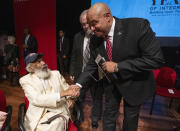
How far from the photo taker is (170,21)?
304 centimetres

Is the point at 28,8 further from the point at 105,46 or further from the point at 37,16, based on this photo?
the point at 105,46

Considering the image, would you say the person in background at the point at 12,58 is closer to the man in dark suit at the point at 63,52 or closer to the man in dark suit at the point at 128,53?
the man in dark suit at the point at 63,52

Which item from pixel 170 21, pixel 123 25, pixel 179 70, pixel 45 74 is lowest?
pixel 179 70

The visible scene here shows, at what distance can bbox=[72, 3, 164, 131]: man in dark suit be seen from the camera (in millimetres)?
1154

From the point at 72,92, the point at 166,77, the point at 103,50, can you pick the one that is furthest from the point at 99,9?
the point at 166,77

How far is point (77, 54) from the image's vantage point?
224 cm

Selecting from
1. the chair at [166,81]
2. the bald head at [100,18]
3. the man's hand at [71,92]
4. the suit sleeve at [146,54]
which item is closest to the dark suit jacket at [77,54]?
the man's hand at [71,92]

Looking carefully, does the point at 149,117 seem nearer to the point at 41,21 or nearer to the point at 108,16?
the point at 108,16

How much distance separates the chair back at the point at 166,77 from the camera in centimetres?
270

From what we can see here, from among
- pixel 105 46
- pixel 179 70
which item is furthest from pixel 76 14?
pixel 105 46

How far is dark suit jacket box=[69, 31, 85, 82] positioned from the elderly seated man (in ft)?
1.63

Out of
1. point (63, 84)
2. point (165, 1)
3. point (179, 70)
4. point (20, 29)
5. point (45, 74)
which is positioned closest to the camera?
point (45, 74)

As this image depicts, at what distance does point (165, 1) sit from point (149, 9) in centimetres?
34

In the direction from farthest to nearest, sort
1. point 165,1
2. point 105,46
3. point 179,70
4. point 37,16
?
point 37,16 < point 179,70 < point 165,1 < point 105,46
